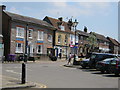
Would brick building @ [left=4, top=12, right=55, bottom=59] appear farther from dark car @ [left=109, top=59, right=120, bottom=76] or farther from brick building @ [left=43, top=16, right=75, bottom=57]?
dark car @ [left=109, top=59, right=120, bottom=76]

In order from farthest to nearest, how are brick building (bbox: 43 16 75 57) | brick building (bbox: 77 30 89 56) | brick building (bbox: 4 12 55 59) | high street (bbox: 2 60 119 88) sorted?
brick building (bbox: 77 30 89 56) → brick building (bbox: 43 16 75 57) → brick building (bbox: 4 12 55 59) → high street (bbox: 2 60 119 88)

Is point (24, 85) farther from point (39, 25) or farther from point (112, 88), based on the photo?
point (39, 25)

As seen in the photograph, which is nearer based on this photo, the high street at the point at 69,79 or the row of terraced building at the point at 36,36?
the high street at the point at 69,79

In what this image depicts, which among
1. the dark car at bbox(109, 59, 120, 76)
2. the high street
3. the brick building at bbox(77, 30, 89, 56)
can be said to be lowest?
the high street

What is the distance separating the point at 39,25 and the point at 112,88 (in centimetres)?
3240

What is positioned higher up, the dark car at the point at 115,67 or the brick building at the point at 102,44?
the brick building at the point at 102,44

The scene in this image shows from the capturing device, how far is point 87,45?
6209cm

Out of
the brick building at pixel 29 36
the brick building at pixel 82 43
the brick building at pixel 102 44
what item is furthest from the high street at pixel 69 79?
the brick building at pixel 102 44

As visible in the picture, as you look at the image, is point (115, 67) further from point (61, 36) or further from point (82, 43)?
point (82, 43)

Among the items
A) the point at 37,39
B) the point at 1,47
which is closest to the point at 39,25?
the point at 37,39

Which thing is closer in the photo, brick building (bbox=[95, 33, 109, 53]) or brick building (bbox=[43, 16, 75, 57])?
brick building (bbox=[43, 16, 75, 57])

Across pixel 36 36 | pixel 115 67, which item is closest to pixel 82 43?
pixel 36 36

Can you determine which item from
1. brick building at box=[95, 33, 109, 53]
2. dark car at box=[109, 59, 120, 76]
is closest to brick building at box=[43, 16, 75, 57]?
brick building at box=[95, 33, 109, 53]

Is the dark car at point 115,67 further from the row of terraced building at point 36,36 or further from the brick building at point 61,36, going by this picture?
the brick building at point 61,36
